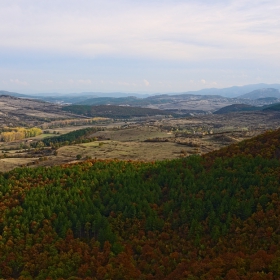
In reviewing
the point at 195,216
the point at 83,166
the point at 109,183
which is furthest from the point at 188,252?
the point at 83,166

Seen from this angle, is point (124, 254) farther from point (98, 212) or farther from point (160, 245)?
point (98, 212)

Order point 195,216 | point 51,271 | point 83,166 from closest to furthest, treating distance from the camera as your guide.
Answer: point 51,271
point 195,216
point 83,166

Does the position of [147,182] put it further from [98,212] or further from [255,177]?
[255,177]

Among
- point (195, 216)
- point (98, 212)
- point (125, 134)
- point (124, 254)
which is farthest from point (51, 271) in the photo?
point (125, 134)

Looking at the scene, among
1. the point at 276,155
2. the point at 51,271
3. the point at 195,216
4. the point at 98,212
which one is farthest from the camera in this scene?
the point at 276,155

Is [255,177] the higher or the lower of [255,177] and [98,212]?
the higher

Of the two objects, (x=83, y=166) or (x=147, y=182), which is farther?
(x=83, y=166)

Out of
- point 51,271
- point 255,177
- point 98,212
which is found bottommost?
point 51,271
